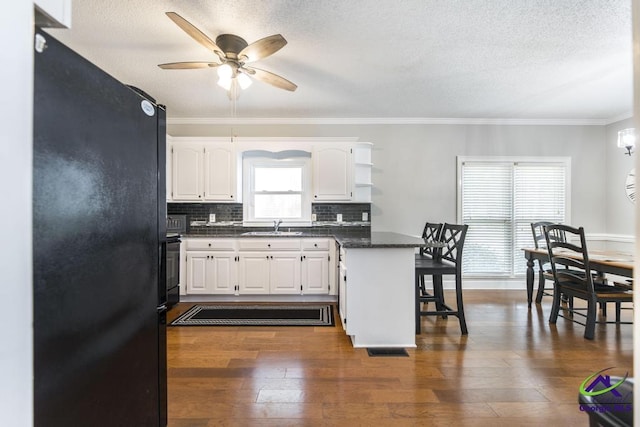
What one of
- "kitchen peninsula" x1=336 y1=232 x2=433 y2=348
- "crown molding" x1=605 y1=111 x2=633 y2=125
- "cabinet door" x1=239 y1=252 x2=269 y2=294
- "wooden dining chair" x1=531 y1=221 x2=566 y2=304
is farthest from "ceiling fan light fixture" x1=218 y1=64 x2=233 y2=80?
"crown molding" x1=605 y1=111 x2=633 y2=125

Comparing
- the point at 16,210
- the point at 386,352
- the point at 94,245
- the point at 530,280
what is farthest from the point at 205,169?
the point at 530,280

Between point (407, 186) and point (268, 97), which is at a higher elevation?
point (268, 97)

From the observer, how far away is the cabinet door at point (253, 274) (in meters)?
4.02

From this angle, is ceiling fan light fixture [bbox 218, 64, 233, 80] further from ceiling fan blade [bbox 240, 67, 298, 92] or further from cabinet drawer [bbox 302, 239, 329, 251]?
cabinet drawer [bbox 302, 239, 329, 251]

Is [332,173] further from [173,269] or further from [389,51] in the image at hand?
[173,269]

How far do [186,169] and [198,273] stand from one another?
1383 millimetres

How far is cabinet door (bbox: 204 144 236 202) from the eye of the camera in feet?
14.1

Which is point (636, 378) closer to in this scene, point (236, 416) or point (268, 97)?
point (236, 416)

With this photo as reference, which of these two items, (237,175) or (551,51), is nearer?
(551,51)

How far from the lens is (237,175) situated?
432 centimetres

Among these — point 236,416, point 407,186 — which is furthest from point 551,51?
point 236,416

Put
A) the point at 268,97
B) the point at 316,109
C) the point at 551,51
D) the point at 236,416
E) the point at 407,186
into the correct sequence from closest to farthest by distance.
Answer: the point at 236,416
the point at 551,51
the point at 268,97
the point at 316,109
the point at 407,186

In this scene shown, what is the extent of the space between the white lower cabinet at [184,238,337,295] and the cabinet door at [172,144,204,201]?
0.72 m

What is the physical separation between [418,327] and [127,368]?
2.55m
